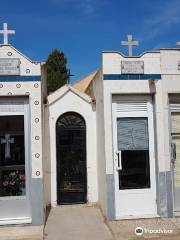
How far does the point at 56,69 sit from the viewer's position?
34719 mm

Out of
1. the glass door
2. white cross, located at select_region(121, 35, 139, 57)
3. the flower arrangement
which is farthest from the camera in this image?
white cross, located at select_region(121, 35, 139, 57)

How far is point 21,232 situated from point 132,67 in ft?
14.5

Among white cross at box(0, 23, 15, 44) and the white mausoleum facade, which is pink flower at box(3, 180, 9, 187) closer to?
the white mausoleum facade

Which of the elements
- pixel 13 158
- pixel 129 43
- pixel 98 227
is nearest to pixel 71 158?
pixel 13 158

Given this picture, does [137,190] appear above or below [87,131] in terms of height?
below

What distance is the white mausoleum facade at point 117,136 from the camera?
966 cm

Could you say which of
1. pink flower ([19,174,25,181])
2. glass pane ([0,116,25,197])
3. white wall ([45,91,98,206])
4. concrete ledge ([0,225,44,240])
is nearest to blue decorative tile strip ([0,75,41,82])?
glass pane ([0,116,25,197])

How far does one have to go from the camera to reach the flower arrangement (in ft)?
32.1

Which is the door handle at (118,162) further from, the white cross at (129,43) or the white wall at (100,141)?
the white cross at (129,43)

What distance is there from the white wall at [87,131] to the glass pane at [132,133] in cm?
145

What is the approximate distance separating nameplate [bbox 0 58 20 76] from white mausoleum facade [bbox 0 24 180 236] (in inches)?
0.9

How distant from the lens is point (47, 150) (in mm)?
11266

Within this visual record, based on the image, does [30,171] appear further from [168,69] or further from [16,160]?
[168,69]

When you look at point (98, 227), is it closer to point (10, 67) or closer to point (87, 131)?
point (87, 131)
